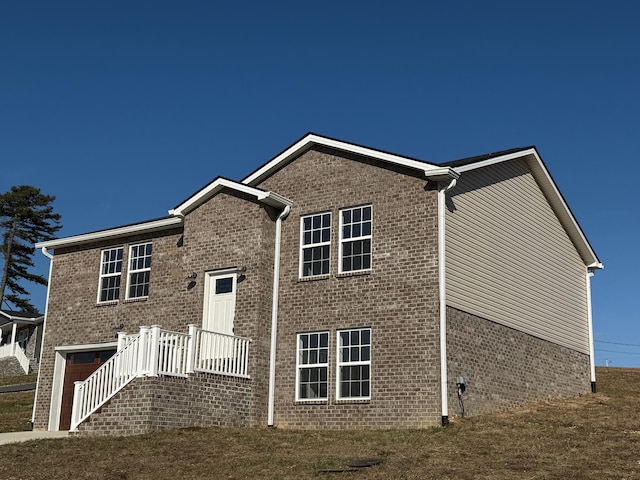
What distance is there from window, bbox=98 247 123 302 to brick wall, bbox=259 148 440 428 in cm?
633

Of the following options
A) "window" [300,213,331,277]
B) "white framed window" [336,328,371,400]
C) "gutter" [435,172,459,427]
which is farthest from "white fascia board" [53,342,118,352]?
"gutter" [435,172,459,427]

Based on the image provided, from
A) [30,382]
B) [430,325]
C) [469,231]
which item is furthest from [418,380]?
[30,382]

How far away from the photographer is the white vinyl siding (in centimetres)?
2009

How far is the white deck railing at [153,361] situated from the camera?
18.3 meters

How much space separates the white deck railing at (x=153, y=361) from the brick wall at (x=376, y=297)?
6.00 feet

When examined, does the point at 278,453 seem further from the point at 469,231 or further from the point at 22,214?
the point at 22,214

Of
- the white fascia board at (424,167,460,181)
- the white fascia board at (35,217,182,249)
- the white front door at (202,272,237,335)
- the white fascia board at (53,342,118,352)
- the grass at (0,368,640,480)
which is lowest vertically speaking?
the grass at (0,368,640,480)

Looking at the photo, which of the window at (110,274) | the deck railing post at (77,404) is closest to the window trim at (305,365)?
the deck railing post at (77,404)

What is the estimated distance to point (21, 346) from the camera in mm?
54656

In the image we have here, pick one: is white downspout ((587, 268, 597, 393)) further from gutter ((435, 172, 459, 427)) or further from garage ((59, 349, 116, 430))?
garage ((59, 349, 116, 430))

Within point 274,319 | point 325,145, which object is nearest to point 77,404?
point 274,319

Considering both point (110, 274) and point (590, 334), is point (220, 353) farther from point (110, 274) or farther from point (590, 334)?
point (590, 334)

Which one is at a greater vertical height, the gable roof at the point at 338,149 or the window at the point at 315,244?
the gable roof at the point at 338,149

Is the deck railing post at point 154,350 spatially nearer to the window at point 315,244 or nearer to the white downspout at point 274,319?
the white downspout at point 274,319
